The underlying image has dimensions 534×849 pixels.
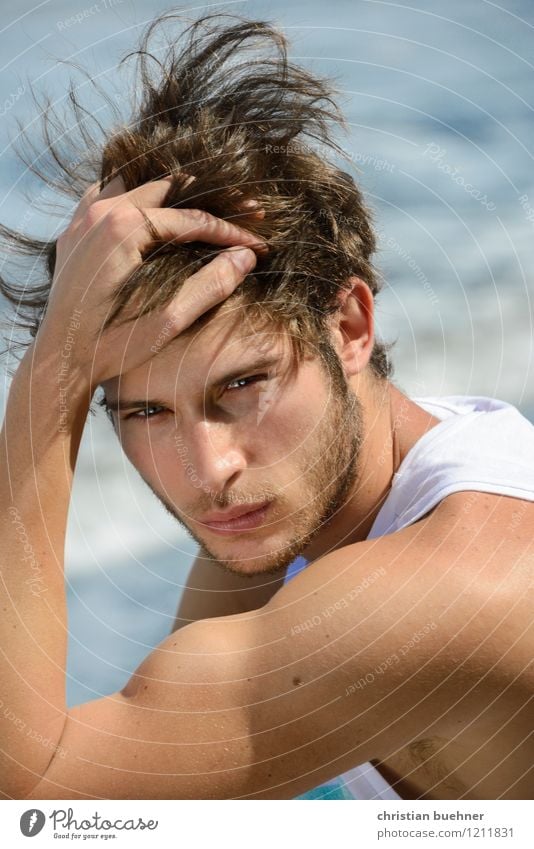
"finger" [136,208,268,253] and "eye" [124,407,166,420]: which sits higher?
"finger" [136,208,268,253]

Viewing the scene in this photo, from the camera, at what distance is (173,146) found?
131 cm

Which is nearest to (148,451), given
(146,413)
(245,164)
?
(146,413)

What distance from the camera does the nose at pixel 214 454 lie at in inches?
46.8

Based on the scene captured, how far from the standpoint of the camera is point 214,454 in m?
1.19

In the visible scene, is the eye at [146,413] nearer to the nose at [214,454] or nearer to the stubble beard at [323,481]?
the nose at [214,454]

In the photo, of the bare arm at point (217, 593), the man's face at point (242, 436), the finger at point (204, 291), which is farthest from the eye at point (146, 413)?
the bare arm at point (217, 593)

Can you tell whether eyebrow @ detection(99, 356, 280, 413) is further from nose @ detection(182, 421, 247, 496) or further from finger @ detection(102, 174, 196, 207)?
finger @ detection(102, 174, 196, 207)

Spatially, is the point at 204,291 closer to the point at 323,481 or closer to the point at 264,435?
the point at 264,435

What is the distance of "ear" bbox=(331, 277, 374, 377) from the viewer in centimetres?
134

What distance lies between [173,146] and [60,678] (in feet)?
2.32

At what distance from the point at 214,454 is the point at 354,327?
0.31 meters

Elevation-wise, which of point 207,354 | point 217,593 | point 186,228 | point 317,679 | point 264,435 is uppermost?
point 186,228

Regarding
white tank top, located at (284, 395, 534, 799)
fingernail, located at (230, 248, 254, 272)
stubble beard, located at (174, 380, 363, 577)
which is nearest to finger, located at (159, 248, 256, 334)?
fingernail, located at (230, 248, 254, 272)

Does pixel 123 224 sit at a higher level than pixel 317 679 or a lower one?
higher
